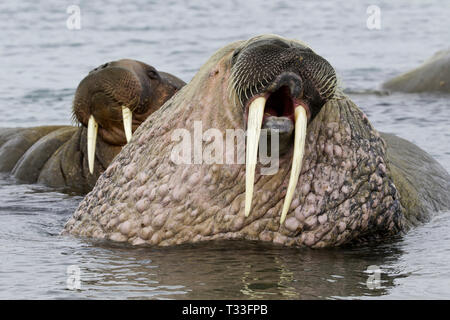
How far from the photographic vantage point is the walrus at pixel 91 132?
326 inches

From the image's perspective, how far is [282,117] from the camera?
506 cm

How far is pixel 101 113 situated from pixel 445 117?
527 centimetres

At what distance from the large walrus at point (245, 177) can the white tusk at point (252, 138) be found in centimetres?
7

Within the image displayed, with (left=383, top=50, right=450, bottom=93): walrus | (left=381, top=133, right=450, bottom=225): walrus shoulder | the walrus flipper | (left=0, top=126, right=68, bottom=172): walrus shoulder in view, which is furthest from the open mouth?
(left=383, top=50, right=450, bottom=93): walrus

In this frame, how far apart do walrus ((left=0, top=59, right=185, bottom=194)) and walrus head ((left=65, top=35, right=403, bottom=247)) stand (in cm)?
225

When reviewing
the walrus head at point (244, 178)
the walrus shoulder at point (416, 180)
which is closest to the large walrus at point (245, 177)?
the walrus head at point (244, 178)

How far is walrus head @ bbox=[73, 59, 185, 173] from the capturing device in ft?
27.0

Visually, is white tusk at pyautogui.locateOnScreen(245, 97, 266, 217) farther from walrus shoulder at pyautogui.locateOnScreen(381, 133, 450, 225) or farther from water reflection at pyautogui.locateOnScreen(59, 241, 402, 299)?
Answer: walrus shoulder at pyautogui.locateOnScreen(381, 133, 450, 225)

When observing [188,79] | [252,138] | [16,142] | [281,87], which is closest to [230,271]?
[252,138]

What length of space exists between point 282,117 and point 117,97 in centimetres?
348

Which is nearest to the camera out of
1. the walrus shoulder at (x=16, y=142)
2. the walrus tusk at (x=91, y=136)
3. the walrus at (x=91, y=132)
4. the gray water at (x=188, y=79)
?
the gray water at (x=188, y=79)

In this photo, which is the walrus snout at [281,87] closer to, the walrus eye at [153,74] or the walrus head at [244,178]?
the walrus head at [244,178]
